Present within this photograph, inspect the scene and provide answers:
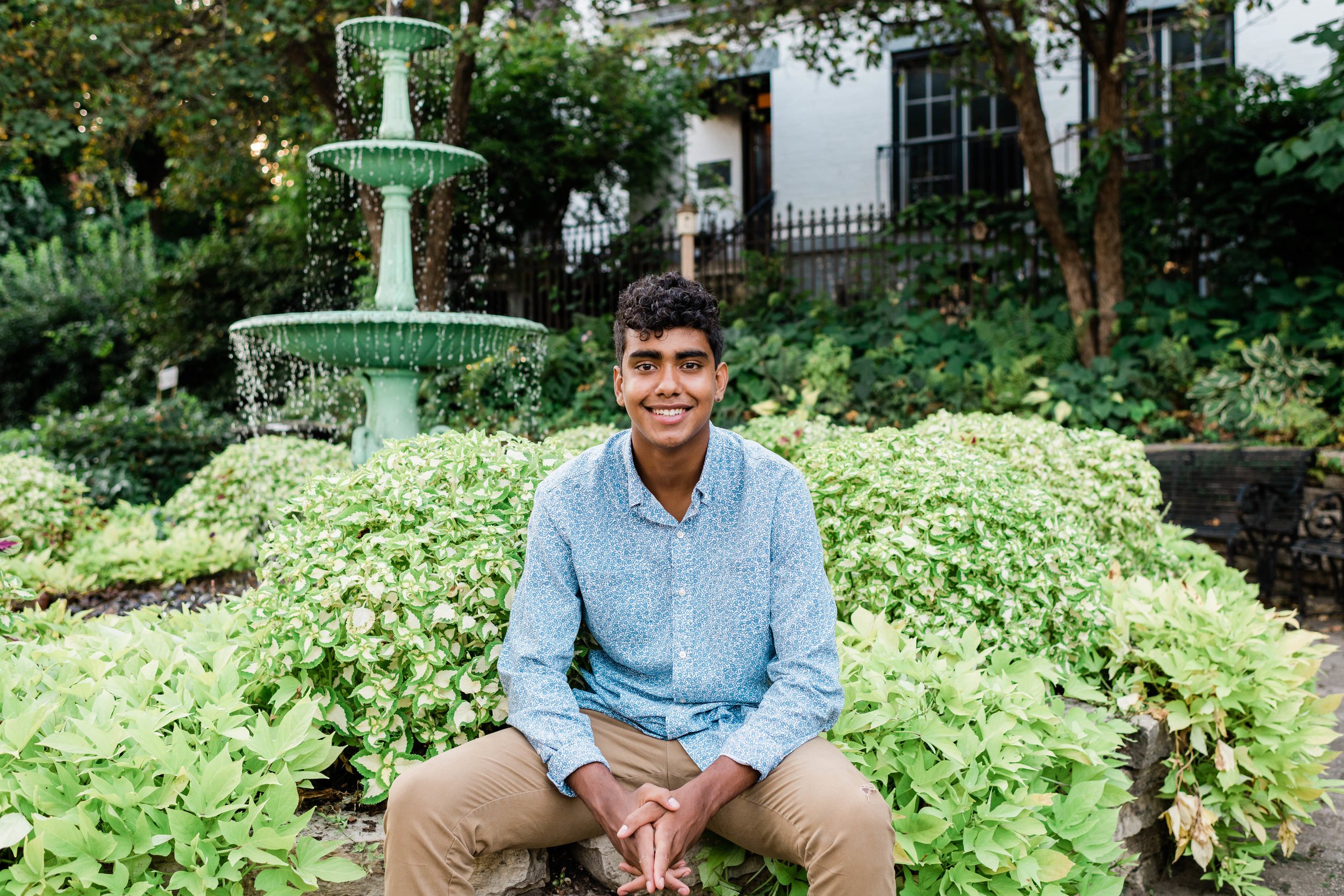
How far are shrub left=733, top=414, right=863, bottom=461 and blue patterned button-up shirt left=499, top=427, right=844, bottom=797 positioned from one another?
9.86 feet

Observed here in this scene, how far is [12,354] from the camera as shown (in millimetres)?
14664

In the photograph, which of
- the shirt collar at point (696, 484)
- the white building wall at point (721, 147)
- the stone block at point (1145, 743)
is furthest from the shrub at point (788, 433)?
the white building wall at point (721, 147)

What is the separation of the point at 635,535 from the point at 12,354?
16314 mm

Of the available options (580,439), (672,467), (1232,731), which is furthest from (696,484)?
(580,439)

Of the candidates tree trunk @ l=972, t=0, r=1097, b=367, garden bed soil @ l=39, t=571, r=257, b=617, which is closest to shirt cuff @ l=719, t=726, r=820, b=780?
garden bed soil @ l=39, t=571, r=257, b=617

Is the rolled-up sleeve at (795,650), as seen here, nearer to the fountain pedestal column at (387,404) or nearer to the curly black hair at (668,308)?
the curly black hair at (668,308)

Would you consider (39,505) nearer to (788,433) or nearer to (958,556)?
(788,433)

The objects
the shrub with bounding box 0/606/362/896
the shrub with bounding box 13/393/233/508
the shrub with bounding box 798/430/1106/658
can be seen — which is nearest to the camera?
the shrub with bounding box 0/606/362/896

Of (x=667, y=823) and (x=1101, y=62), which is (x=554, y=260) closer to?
(x=1101, y=62)

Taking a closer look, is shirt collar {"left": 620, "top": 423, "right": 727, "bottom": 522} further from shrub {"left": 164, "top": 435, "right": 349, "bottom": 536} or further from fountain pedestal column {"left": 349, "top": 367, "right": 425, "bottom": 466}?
shrub {"left": 164, "top": 435, "right": 349, "bottom": 536}

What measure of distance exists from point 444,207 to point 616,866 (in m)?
8.00

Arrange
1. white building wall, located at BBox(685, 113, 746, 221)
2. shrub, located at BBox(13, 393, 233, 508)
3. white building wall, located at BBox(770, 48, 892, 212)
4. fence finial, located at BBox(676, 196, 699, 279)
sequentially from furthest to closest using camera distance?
white building wall, located at BBox(685, 113, 746, 221), white building wall, located at BBox(770, 48, 892, 212), fence finial, located at BBox(676, 196, 699, 279), shrub, located at BBox(13, 393, 233, 508)

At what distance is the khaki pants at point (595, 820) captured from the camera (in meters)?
1.82

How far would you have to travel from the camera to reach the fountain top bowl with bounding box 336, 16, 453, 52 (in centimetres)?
545
